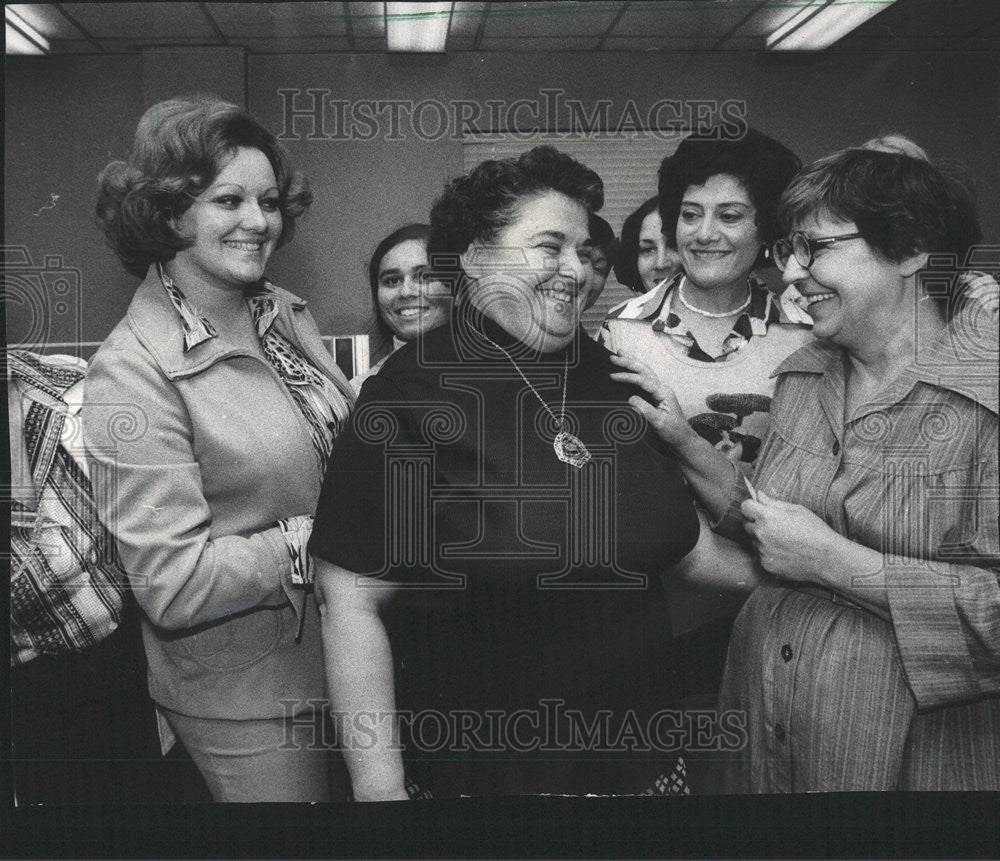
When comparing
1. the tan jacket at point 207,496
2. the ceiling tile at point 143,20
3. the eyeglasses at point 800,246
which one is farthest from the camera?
the ceiling tile at point 143,20

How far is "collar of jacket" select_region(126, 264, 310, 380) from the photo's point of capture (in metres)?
3.26

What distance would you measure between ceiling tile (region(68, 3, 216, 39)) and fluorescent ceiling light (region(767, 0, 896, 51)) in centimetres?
200

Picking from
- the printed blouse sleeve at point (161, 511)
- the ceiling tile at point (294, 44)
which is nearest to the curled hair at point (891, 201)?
the ceiling tile at point (294, 44)

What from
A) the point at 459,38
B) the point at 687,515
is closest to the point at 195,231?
the point at 459,38

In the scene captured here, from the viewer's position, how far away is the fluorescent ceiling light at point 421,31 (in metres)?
3.45

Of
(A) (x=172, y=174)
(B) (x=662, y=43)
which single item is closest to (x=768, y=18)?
(B) (x=662, y=43)

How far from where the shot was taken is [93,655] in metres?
3.43

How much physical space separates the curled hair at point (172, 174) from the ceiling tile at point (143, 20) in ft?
0.90

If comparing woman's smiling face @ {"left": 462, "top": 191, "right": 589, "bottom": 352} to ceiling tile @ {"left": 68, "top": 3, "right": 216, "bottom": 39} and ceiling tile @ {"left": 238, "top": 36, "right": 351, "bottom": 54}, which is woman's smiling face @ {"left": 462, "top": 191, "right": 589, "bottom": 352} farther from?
ceiling tile @ {"left": 68, "top": 3, "right": 216, "bottom": 39}

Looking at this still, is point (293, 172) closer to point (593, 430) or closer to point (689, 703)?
point (593, 430)

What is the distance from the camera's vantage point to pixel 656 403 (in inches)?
135

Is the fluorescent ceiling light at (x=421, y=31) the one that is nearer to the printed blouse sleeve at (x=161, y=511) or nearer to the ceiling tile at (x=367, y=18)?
the ceiling tile at (x=367, y=18)

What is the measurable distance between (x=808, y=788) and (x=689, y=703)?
475mm

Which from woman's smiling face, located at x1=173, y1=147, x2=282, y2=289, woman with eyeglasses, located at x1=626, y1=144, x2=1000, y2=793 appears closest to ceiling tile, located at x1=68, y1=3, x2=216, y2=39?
woman's smiling face, located at x1=173, y1=147, x2=282, y2=289
